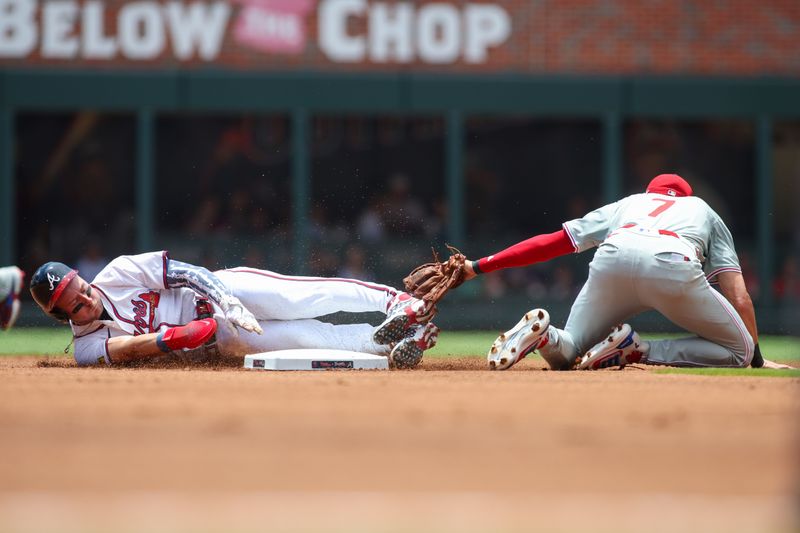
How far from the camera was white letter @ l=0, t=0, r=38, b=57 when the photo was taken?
15.8m

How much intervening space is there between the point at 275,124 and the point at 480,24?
301cm

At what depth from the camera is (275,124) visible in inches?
629

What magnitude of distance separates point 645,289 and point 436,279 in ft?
4.33

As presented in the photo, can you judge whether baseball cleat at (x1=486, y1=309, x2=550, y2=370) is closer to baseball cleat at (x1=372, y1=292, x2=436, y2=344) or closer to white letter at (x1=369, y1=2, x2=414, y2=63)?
baseball cleat at (x1=372, y1=292, x2=436, y2=344)

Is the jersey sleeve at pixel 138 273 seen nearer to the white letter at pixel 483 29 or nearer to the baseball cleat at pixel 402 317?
the baseball cleat at pixel 402 317

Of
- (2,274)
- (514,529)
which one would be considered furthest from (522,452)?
(2,274)

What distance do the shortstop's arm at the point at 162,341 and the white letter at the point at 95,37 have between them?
351 inches

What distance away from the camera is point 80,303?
7590 mm

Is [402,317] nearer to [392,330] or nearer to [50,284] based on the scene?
[392,330]

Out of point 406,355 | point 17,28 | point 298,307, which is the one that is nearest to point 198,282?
point 298,307

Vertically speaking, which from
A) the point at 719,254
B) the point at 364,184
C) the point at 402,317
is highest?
the point at 364,184

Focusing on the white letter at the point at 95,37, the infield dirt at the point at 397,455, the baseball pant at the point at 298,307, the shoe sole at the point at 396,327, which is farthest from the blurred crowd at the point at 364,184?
the infield dirt at the point at 397,455

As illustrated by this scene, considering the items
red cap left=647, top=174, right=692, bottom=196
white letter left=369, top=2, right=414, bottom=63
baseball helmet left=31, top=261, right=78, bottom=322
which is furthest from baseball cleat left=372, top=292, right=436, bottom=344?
white letter left=369, top=2, right=414, bottom=63

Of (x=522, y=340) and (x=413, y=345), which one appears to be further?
(x=413, y=345)
